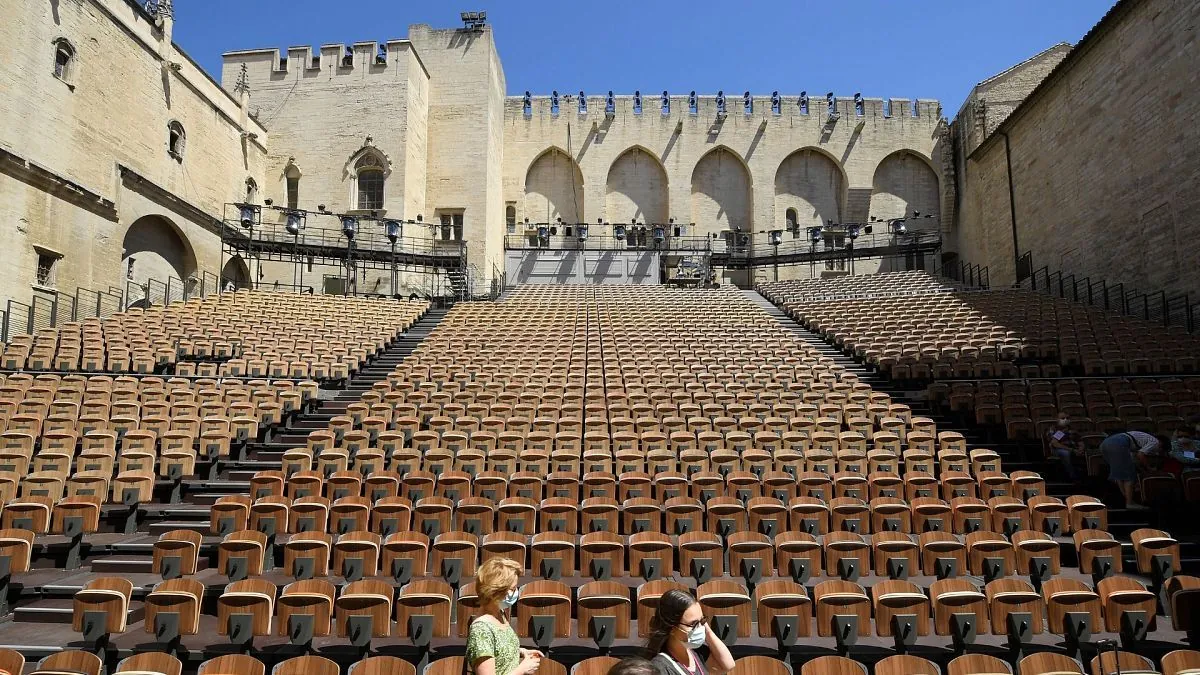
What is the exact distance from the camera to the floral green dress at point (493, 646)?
3.31 meters

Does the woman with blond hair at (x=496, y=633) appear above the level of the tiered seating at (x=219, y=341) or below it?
below

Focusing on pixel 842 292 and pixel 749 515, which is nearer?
pixel 749 515

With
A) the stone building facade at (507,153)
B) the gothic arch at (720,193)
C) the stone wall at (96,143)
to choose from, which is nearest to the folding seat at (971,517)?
the stone building facade at (507,153)

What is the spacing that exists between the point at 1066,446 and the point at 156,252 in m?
24.8

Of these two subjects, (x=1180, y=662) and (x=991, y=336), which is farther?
(x=991, y=336)

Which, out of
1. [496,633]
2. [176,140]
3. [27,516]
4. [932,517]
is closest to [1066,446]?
[932,517]

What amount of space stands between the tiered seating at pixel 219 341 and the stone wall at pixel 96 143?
226 centimetres

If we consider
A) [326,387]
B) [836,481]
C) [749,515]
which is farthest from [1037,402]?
[326,387]

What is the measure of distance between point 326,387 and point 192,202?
15.4 metres

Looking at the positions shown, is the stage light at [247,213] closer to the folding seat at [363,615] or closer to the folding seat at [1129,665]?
the folding seat at [363,615]

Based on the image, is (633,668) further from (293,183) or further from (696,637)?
(293,183)

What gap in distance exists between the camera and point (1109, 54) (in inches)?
811

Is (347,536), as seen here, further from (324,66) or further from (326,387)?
(324,66)

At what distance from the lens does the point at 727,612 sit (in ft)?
17.8
